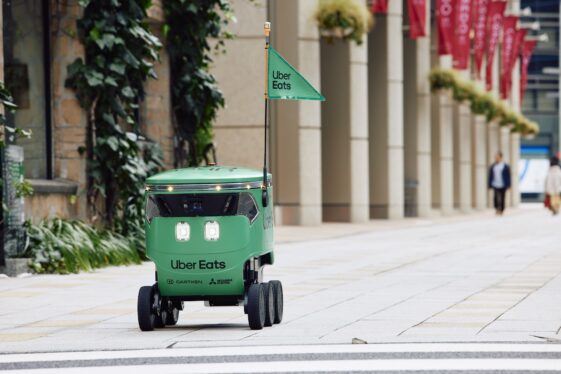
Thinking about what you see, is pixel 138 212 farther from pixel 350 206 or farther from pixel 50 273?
pixel 350 206

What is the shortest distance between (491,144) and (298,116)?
1262 inches

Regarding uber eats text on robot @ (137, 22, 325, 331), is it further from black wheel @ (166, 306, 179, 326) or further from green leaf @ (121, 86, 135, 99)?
green leaf @ (121, 86, 135, 99)

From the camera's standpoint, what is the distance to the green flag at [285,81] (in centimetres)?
1135

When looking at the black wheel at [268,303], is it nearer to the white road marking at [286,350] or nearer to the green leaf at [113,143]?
the white road marking at [286,350]

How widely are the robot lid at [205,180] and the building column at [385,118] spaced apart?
26.6 m

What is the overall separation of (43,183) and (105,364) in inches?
362

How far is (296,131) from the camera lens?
30.0 meters

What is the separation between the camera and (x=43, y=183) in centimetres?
1734

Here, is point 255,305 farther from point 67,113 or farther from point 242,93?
→ point 242,93

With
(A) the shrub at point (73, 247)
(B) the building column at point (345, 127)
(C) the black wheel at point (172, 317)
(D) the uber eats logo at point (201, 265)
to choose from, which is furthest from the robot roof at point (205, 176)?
(B) the building column at point (345, 127)

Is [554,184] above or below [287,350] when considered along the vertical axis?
below

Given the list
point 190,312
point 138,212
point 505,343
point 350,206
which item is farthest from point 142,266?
point 350,206

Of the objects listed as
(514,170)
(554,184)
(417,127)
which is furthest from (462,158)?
(514,170)

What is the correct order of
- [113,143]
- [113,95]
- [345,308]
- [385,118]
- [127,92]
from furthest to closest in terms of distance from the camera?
[385,118], [127,92], [113,95], [113,143], [345,308]
